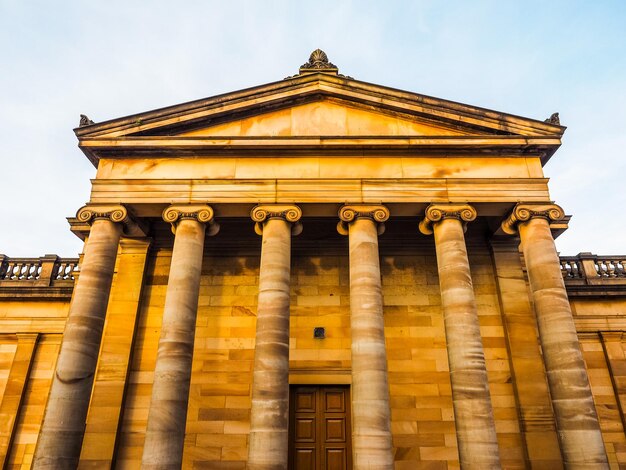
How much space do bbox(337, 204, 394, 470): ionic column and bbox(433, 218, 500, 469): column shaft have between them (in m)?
2.00

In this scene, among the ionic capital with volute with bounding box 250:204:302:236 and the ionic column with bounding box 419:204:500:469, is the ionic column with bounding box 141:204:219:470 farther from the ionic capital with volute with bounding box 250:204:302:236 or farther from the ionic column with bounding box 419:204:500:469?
the ionic column with bounding box 419:204:500:469

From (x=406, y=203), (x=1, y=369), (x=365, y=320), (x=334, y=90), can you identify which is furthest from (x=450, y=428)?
(x=1, y=369)

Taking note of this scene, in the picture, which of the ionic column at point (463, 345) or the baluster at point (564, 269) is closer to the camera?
the ionic column at point (463, 345)

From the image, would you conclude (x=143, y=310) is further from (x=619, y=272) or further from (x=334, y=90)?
(x=619, y=272)

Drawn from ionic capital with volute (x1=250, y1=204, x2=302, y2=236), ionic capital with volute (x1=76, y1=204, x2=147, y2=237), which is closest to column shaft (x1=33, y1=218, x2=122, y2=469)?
ionic capital with volute (x1=76, y1=204, x2=147, y2=237)

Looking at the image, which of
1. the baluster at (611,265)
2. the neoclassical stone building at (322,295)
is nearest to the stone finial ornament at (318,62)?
the neoclassical stone building at (322,295)

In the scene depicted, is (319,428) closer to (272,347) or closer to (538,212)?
(272,347)

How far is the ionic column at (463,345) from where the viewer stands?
1177 centimetres

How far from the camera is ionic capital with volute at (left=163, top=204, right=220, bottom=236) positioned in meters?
14.6

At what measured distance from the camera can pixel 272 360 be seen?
41.0ft

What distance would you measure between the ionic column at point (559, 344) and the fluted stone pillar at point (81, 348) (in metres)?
13.6

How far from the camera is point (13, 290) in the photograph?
19969 mm

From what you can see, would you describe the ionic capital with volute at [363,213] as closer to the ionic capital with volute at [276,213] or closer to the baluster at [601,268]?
the ionic capital with volute at [276,213]

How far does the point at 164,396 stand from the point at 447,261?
940 centimetres
